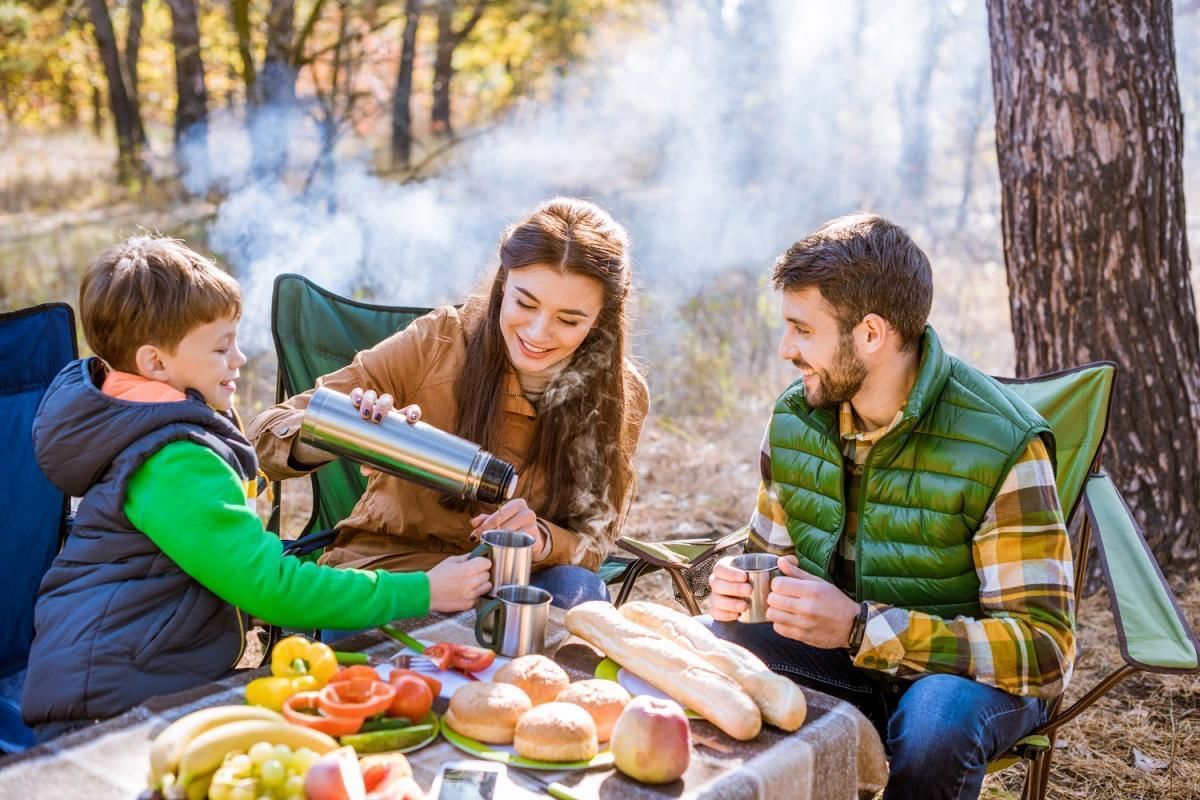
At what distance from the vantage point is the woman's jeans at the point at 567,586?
7.67ft

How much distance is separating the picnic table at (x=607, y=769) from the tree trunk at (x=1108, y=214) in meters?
2.47

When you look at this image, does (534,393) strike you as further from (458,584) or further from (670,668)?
(670,668)

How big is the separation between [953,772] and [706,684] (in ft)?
1.87

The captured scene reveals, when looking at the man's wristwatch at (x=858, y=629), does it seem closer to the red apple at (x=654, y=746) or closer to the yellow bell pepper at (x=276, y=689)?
the red apple at (x=654, y=746)

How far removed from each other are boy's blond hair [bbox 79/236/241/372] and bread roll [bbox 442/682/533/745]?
760 mm

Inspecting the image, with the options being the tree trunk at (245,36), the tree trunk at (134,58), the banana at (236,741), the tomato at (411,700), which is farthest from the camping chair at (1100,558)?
the tree trunk at (134,58)

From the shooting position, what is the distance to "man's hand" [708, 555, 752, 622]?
6.39 feet

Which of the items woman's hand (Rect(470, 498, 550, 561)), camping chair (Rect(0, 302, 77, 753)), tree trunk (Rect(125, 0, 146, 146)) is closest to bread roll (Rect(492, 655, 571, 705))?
woman's hand (Rect(470, 498, 550, 561))

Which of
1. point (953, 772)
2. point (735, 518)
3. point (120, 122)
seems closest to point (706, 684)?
point (953, 772)

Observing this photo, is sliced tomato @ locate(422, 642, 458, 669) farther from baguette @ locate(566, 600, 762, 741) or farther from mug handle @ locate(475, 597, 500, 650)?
baguette @ locate(566, 600, 762, 741)

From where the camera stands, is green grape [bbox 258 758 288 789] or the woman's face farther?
the woman's face

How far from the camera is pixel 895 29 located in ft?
43.2

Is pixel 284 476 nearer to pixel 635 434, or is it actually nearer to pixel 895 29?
pixel 635 434

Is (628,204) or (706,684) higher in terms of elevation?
(628,204)
